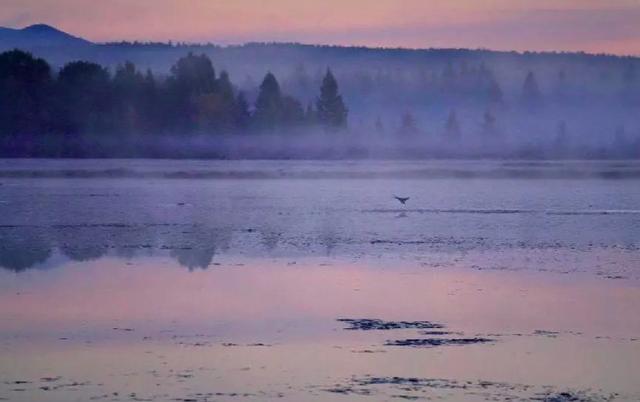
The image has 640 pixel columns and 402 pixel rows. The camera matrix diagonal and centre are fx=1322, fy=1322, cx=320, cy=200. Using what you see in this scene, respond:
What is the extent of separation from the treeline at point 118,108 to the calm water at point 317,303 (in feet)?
201

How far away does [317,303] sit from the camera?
14.6 meters

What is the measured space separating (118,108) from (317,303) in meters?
80.8

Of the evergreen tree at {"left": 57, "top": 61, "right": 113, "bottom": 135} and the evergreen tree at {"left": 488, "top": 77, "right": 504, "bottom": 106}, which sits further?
the evergreen tree at {"left": 488, "top": 77, "right": 504, "bottom": 106}

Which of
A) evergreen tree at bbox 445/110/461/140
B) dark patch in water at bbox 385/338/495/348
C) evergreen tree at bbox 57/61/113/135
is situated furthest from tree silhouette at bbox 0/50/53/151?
dark patch in water at bbox 385/338/495/348

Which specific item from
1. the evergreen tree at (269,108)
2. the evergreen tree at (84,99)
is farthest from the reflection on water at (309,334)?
the evergreen tree at (269,108)

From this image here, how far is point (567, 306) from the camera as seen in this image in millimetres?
14422

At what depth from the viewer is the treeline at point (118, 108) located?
89.2m

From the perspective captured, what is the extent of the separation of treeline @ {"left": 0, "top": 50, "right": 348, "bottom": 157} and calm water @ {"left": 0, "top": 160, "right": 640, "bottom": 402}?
201 feet

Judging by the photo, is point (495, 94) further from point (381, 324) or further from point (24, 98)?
point (381, 324)

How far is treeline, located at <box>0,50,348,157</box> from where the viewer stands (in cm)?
8925

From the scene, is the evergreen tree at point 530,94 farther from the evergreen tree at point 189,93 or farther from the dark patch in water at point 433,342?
the dark patch in water at point 433,342

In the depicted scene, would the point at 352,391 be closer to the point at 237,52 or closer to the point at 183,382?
the point at 183,382

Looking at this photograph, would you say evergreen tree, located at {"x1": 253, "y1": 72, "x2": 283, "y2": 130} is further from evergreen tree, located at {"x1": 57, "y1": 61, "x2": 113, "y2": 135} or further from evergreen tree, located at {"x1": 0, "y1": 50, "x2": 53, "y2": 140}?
evergreen tree, located at {"x1": 0, "y1": 50, "x2": 53, "y2": 140}

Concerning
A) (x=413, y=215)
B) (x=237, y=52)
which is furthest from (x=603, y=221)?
(x=237, y=52)
